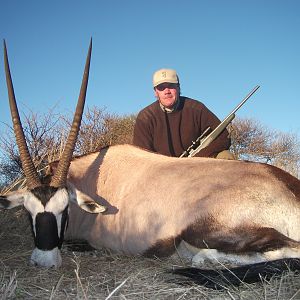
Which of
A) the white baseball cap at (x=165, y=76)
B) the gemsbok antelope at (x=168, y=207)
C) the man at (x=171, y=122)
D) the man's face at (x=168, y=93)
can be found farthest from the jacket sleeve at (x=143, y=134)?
the gemsbok antelope at (x=168, y=207)

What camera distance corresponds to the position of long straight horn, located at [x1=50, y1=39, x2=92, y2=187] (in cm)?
351

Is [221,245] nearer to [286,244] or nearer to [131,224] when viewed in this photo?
[286,244]

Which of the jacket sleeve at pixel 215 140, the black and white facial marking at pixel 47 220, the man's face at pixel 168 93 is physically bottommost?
the black and white facial marking at pixel 47 220

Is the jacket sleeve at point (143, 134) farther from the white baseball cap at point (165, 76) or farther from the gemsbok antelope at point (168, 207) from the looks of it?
the gemsbok antelope at point (168, 207)

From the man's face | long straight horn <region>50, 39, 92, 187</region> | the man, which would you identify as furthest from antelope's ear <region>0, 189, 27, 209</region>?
the man's face

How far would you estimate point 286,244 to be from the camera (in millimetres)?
2855

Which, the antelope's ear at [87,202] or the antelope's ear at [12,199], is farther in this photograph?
the antelope's ear at [87,202]

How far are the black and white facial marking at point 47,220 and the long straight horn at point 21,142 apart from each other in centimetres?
Result: 11

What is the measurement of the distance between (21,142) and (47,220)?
0.79 metres

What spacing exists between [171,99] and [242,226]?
3.43 m

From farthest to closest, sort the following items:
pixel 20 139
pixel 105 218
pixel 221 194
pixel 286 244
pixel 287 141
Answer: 1. pixel 287 141
2. pixel 105 218
3. pixel 20 139
4. pixel 221 194
5. pixel 286 244

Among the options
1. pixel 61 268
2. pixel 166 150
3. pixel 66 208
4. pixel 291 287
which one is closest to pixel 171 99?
pixel 166 150

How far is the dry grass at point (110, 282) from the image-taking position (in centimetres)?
227

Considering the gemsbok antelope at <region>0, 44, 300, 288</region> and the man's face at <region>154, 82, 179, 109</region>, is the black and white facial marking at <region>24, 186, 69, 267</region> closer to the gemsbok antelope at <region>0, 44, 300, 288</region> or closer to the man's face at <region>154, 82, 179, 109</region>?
the gemsbok antelope at <region>0, 44, 300, 288</region>
